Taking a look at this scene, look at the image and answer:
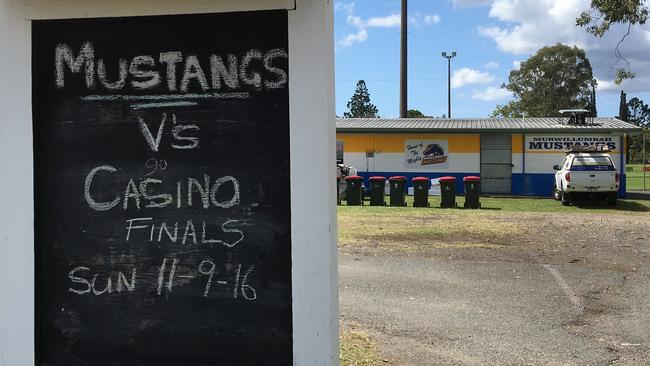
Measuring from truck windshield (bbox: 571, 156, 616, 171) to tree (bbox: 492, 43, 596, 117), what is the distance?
154ft

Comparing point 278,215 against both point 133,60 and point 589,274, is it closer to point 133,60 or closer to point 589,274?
point 133,60

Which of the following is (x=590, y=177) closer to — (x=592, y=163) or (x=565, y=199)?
(x=592, y=163)

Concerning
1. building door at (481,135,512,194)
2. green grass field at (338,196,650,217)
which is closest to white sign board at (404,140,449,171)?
building door at (481,135,512,194)

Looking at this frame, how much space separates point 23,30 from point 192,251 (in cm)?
164

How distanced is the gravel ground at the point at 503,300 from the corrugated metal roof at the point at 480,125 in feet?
55.7

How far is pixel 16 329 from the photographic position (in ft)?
11.9

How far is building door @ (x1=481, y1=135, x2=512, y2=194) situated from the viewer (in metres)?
28.7

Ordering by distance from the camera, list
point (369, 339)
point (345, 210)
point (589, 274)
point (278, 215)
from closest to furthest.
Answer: point (278, 215) → point (369, 339) → point (589, 274) → point (345, 210)

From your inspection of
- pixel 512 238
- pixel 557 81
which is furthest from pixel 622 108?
pixel 512 238

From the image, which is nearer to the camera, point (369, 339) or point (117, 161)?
point (117, 161)

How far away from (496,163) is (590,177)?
7586 millimetres

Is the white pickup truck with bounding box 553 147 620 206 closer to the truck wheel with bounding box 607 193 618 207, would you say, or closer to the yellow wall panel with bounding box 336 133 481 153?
the truck wheel with bounding box 607 193 618 207

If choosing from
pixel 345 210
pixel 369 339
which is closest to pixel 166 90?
pixel 369 339

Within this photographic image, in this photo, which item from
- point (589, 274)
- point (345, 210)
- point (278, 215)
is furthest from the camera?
point (345, 210)
